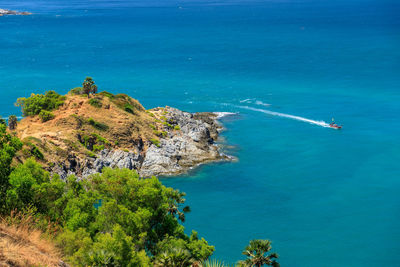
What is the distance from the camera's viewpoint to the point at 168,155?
275 ft

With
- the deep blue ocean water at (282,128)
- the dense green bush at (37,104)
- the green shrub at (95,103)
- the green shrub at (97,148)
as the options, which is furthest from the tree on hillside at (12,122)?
the deep blue ocean water at (282,128)

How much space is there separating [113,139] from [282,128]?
4229cm

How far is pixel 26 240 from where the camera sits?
28391 millimetres

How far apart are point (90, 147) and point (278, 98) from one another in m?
64.8

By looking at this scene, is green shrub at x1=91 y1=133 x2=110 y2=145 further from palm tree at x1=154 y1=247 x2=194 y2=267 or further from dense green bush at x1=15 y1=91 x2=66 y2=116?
palm tree at x1=154 y1=247 x2=194 y2=267

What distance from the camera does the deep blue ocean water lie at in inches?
2499

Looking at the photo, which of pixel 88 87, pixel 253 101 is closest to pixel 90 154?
pixel 88 87

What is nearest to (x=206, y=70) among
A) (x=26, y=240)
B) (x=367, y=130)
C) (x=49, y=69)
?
(x=49, y=69)

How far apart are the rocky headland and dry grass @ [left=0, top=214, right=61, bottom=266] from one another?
1472 inches

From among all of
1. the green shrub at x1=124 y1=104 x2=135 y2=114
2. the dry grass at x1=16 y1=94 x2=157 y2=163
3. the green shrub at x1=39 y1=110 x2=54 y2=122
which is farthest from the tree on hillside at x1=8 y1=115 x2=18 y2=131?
the green shrub at x1=124 y1=104 x2=135 y2=114

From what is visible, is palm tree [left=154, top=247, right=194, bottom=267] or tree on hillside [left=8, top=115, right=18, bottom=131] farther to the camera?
tree on hillside [left=8, top=115, right=18, bottom=131]

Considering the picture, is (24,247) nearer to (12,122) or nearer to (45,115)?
(12,122)

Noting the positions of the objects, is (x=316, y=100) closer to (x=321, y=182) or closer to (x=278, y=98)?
(x=278, y=98)

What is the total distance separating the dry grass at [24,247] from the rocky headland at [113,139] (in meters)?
37.4
